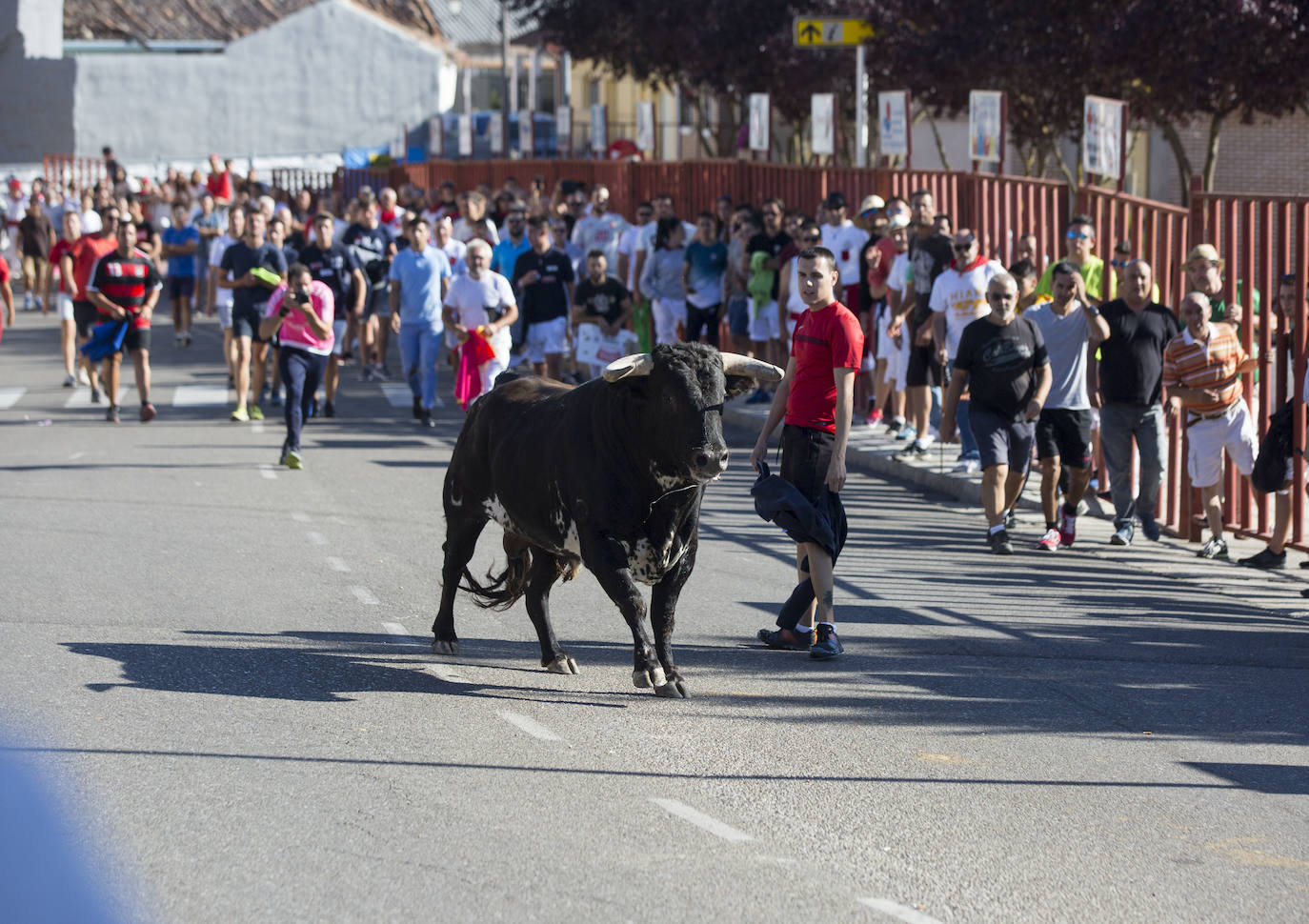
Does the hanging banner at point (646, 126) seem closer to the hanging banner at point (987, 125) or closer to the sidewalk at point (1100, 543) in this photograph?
the hanging banner at point (987, 125)

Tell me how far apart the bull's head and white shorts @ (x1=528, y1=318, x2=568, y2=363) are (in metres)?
11.0

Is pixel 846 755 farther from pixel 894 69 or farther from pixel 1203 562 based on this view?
pixel 894 69

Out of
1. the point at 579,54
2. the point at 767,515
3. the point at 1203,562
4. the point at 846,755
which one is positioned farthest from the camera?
the point at 579,54

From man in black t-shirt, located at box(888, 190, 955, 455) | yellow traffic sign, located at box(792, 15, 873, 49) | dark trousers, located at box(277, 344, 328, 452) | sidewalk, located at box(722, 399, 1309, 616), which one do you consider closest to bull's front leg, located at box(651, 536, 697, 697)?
sidewalk, located at box(722, 399, 1309, 616)

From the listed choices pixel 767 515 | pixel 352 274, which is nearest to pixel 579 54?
pixel 352 274

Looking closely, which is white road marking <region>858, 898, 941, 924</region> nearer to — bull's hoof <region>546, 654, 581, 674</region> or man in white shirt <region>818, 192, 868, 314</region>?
bull's hoof <region>546, 654, 581, 674</region>

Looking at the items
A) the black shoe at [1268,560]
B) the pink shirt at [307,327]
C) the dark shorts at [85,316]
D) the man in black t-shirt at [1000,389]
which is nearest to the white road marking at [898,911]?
the man in black t-shirt at [1000,389]

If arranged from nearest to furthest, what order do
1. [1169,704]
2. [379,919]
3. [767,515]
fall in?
[379,919]
[1169,704]
[767,515]

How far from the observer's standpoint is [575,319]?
747 inches

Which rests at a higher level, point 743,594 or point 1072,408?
point 1072,408

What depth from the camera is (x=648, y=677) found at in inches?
318

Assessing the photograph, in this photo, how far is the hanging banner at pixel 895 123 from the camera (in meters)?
20.2

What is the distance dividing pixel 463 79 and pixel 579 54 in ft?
90.1

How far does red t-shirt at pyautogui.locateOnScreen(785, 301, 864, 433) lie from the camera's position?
30.2 ft
